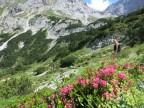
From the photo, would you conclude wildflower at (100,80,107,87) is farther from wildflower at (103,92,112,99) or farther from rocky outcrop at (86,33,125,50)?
rocky outcrop at (86,33,125,50)

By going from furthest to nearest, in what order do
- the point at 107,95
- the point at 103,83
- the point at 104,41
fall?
the point at 104,41, the point at 103,83, the point at 107,95

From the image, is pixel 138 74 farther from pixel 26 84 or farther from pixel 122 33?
pixel 122 33

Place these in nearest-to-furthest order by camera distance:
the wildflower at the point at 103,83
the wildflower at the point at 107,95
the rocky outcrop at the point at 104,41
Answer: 1. the wildflower at the point at 107,95
2. the wildflower at the point at 103,83
3. the rocky outcrop at the point at 104,41

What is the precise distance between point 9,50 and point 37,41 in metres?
20.1

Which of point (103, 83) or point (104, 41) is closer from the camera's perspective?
point (103, 83)

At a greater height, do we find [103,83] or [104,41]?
[103,83]

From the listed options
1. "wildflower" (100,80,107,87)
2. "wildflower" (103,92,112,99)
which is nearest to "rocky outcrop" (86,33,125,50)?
"wildflower" (100,80,107,87)

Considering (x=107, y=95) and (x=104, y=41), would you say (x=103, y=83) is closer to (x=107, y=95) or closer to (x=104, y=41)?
(x=107, y=95)

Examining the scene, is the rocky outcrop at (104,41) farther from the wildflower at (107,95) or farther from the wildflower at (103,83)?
the wildflower at (107,95)

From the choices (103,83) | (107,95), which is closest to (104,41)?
(103,83)

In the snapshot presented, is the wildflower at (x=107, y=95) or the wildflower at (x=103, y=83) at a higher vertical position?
the wildflower at (x=103, y=83)

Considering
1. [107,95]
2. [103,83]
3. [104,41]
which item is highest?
[103,83]

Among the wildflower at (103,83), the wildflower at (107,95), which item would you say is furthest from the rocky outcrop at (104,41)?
the wildflower at (107,95)

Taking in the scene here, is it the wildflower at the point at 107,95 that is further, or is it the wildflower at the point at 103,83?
the wildflower at the point at 103,83
